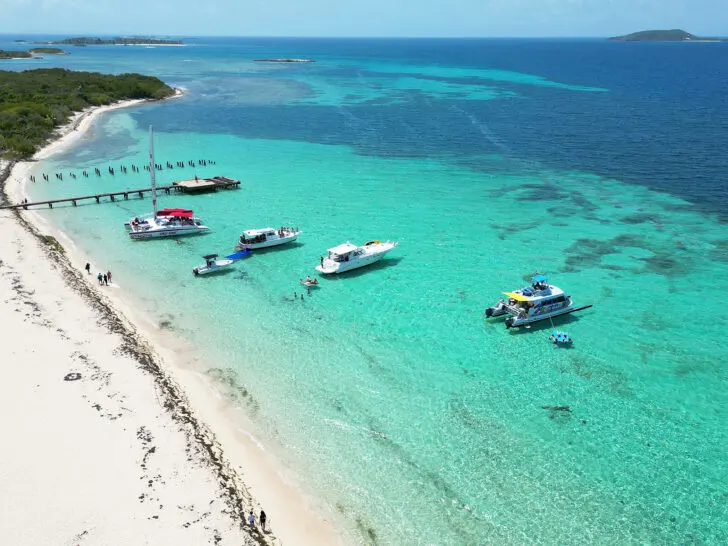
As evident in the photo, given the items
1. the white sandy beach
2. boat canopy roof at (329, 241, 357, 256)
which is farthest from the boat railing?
the white sandy beach

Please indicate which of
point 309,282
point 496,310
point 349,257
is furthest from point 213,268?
point 496,310

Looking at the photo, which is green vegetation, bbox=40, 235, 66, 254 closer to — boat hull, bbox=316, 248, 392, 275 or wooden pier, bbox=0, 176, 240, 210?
wooden pier, bbox=0, 176, 240, 210

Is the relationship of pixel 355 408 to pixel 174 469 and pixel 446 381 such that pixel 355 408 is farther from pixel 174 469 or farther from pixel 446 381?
pixel 174 469

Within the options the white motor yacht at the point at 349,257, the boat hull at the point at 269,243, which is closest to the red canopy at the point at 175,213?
the boat hull at the point at 269,243

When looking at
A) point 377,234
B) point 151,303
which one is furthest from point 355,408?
point 377,234

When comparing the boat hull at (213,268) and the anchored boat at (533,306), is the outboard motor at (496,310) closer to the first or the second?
the anchored boat at (533,306)

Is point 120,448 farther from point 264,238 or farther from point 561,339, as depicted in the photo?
point 561,339
